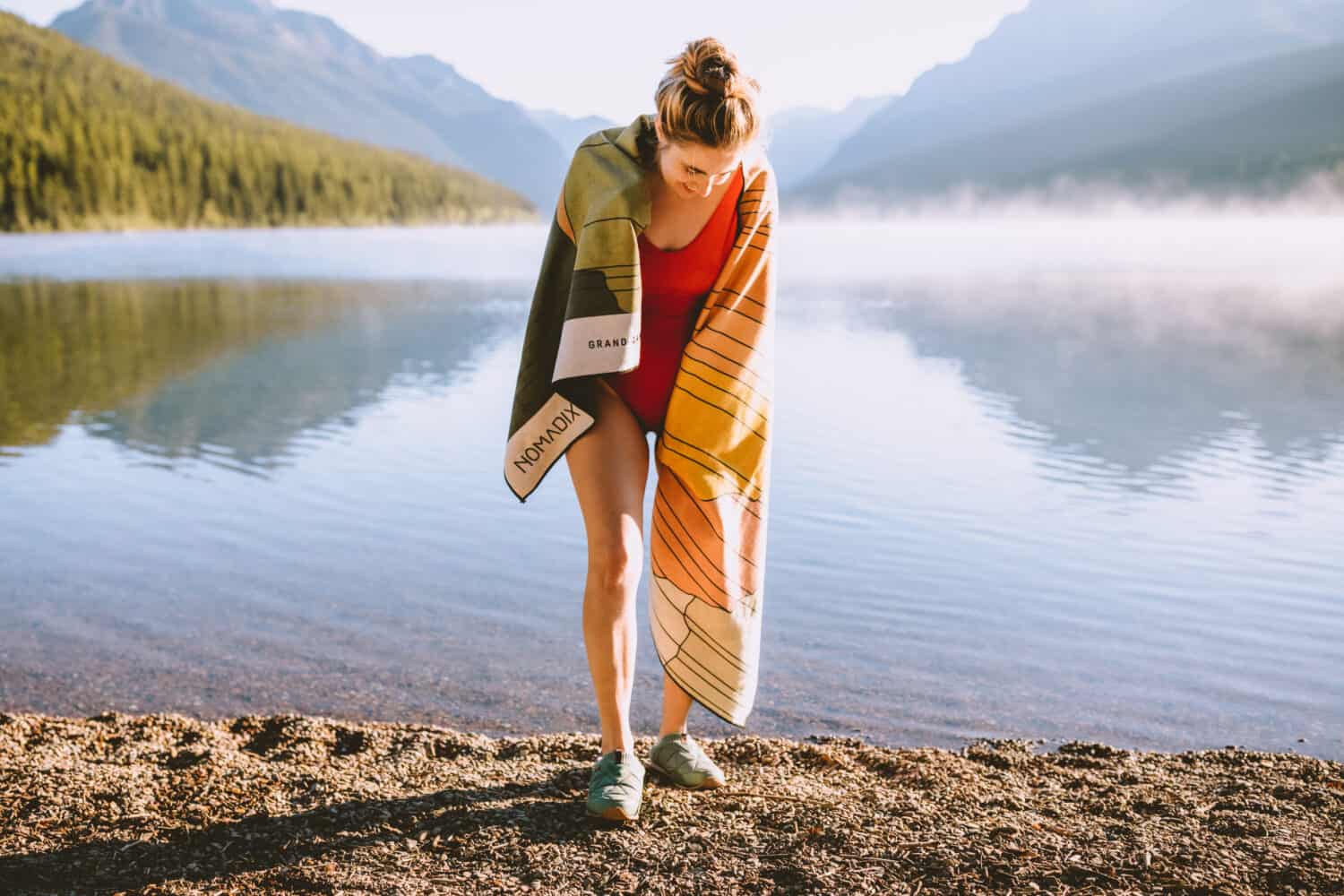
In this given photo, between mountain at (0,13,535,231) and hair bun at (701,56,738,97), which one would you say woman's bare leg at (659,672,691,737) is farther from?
mountain at (0,13,535,231)

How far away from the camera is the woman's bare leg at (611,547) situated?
3.55 meters

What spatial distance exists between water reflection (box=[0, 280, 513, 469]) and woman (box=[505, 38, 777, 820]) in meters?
8.30

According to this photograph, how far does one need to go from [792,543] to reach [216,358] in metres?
14.5

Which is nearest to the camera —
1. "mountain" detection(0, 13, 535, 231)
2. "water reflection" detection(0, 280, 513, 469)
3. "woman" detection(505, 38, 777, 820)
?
"woman" detection(505, 38, 777, 820)

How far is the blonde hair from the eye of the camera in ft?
10.3

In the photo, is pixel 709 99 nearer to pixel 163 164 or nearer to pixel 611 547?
pixel 611 547

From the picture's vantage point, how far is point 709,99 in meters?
3.13

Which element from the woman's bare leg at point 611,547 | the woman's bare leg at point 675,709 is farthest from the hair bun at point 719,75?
the woman's bare leg at point 675,709

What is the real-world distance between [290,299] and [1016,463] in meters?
25.9

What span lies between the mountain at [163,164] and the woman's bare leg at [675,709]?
290 feet

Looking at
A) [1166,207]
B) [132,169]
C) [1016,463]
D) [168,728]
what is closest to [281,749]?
[168,728]

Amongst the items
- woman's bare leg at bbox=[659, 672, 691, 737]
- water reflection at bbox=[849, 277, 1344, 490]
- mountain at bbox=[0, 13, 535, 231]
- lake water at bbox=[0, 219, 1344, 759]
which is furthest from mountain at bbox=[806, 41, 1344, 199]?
woman's bare leg at bbox=[659, 672, 691, 737]

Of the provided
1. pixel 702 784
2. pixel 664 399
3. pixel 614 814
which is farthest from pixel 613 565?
pixel 702 784

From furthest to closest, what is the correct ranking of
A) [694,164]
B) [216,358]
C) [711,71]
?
[216,358] → [694,164] → [711,71]
